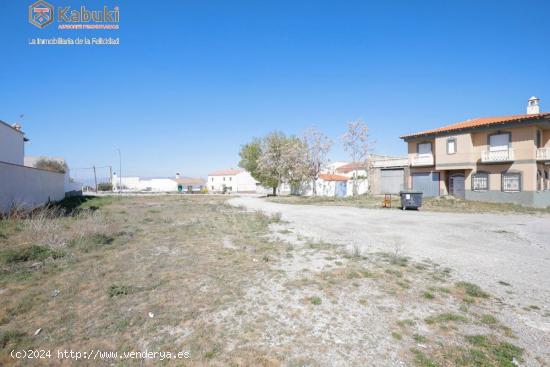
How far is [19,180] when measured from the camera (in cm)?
1550

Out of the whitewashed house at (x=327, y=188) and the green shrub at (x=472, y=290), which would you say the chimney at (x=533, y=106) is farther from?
the green shrub at (x=472, y=290)

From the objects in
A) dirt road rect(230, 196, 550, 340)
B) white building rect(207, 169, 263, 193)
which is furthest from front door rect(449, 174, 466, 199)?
white building rect(207, 169, 263, 193)

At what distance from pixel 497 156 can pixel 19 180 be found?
3485 centimetres

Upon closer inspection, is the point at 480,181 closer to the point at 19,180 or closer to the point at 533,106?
the point at 533,106

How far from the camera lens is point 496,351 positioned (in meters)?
2.90

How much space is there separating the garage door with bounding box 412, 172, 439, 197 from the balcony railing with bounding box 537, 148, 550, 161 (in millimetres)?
7437

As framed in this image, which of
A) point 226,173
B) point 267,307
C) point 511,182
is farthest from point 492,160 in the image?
point 226,173

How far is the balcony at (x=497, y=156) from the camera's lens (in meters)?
20.8

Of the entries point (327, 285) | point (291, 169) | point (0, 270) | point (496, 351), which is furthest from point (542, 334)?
point (291, 169)

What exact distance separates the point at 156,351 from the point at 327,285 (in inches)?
118

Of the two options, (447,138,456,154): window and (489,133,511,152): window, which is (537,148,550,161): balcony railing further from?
(447,138,456,154): window

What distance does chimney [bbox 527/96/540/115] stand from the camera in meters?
24.1

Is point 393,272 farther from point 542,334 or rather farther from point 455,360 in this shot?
point 455,360

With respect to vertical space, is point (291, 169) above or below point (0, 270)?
above
